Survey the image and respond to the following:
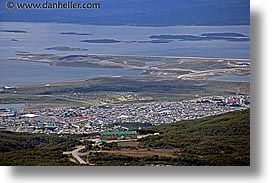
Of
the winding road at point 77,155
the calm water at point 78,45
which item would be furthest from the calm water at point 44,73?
the winding road at point 77,155

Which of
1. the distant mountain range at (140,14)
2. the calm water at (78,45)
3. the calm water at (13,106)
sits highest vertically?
the distant mountain range at (140,14)

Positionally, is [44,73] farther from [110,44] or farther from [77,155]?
[77,155]

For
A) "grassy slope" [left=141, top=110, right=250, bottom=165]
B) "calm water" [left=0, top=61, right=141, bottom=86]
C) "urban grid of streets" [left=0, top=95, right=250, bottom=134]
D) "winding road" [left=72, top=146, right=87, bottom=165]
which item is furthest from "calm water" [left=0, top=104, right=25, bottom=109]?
"grassy slope" [left=141, top=110, right=250, bottom=165]

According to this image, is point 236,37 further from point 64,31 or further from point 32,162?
point 32,162

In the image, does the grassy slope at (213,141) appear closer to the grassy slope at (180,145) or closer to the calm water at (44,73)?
the grassy slope at (180,145)

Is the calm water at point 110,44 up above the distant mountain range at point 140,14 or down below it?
below

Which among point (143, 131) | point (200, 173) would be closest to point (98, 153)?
point (143, 131)

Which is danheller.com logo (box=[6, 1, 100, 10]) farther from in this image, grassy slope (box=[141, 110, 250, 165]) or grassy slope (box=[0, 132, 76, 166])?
grassy slope (box=[141, 110, 250, 165])
